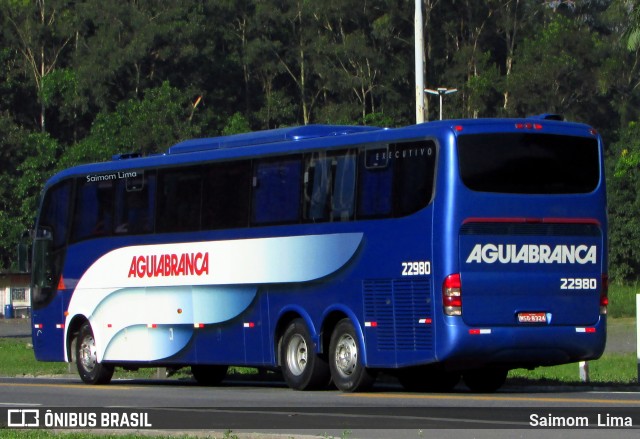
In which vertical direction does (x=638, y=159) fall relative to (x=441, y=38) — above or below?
below

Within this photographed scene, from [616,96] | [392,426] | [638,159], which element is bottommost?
[392,426]

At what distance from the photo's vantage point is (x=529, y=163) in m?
19.2

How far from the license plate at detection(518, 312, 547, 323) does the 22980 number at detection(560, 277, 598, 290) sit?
46 cm

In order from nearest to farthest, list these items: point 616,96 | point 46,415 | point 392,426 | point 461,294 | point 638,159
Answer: point 392,426, point 46,415, point 461,294, point 638,159, point 616,96

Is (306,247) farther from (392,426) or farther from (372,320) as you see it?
(392,426)

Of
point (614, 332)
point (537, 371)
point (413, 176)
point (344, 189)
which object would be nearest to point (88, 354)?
point (344, 189)

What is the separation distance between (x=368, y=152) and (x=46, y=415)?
610cm

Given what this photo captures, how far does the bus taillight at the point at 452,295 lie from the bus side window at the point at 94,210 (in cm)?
A: 779

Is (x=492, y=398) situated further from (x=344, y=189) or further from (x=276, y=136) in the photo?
(x=276, y=136)

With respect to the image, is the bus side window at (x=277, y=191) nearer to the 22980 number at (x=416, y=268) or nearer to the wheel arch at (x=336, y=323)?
the wheel arch at (x=336, y=323)

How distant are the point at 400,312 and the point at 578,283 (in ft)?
7.48

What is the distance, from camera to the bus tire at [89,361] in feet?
81.9

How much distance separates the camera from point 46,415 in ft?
52.4

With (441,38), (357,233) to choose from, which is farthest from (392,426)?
(441,38)
